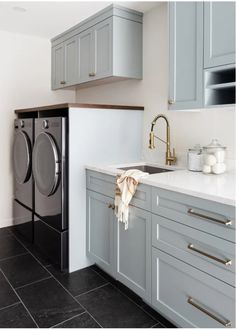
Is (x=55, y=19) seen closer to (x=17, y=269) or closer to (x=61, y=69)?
(x=61, y=69)

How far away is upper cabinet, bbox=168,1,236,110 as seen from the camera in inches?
65.9

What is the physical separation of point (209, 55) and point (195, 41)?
6.4 inches

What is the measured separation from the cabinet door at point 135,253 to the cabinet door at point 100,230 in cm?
10

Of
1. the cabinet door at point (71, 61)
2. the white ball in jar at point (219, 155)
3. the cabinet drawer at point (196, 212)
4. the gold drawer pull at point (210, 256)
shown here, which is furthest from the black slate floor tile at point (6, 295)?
the cabinet door at point (71, 61)

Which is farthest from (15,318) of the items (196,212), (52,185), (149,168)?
(149,168)

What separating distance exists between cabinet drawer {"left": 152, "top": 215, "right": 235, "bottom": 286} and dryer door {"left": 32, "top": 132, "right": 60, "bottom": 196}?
99 centimetres

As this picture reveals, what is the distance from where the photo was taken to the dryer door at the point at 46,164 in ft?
7.68

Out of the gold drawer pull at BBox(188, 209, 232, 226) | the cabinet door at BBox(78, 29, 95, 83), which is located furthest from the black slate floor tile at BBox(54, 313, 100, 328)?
the cabinet door at BBox(78, 29, 95, 83)

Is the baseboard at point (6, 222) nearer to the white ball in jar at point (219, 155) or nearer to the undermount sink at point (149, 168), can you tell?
the undermount sink at point (149, 168)

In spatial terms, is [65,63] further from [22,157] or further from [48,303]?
[48,303]

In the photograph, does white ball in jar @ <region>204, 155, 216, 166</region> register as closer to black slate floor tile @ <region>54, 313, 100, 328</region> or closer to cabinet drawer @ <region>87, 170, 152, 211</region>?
cabinet drawer @ <region>87, 170, 152, 211</region>

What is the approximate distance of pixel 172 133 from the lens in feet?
8.21

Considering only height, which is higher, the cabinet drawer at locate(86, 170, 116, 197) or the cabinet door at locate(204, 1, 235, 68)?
the cabinet door at locate(204, 1, 235, 68)

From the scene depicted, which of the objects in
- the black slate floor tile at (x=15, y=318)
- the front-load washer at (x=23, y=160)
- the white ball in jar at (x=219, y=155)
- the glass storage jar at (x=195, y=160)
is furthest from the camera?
the front-load washer at (x=23, y=160)
